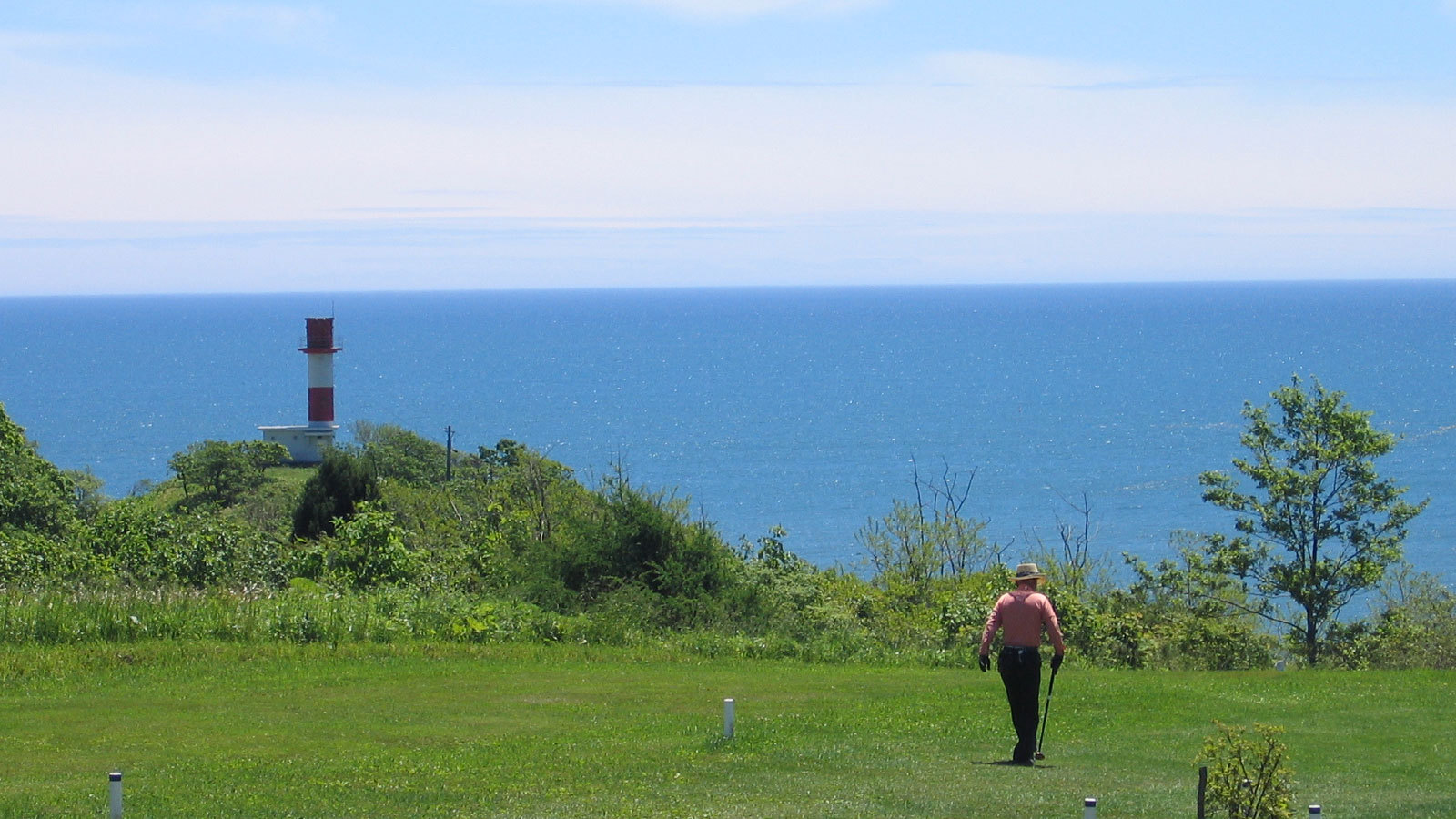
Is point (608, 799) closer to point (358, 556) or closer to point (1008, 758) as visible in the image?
point (1008, 758)

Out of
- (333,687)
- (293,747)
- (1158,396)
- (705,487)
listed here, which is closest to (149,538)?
(333,687)

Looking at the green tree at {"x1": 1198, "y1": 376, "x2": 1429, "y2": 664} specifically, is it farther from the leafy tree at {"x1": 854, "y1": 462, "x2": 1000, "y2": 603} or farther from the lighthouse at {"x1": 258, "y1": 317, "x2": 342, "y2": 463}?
the lighthouse at {"x1": 258, "y1": 317, "x2": 342, "y2": 463}

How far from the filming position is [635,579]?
2581 cm

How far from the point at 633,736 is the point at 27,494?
1223 inches

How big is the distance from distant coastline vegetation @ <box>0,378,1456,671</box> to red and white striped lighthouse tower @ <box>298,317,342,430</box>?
3844 cm

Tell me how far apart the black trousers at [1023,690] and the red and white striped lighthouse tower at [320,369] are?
7498 centimetres

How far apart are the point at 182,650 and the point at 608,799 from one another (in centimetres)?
1043

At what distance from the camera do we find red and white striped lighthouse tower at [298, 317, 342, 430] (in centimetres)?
8369

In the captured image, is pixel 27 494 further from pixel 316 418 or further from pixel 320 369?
pixel 316 418

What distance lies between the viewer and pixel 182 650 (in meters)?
19.1

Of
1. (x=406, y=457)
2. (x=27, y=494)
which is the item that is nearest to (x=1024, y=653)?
(x=27, y=494)

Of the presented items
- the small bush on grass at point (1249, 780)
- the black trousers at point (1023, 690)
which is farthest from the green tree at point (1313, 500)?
the small bush on grass at point (1249, 780)

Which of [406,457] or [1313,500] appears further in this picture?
[406,457]

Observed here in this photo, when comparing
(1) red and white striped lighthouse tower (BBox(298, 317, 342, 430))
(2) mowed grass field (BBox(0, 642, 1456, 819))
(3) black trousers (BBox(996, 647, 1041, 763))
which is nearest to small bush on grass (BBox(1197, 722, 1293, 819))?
(2) mowed grass field (BBox(0, 642, 1456, 819))
